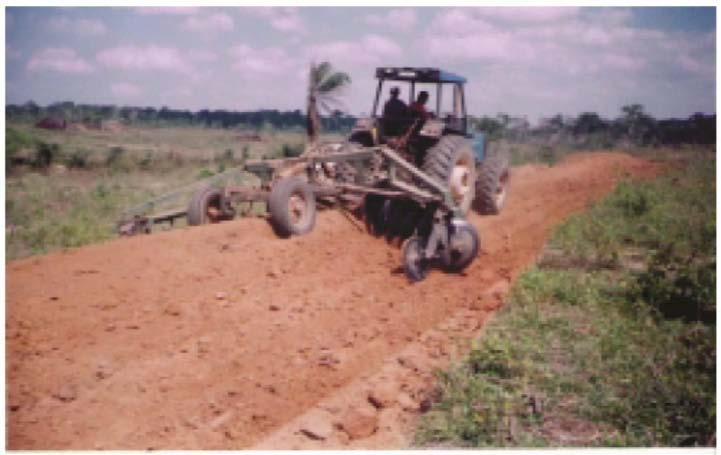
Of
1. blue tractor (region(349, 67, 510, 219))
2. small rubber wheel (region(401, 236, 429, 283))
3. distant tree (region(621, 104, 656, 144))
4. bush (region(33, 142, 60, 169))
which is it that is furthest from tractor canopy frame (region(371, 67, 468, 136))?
distant tree (region(621, 104, 656, 144))

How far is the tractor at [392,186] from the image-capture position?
6.96 m

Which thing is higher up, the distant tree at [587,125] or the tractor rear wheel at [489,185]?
the distant tree at [587,125]

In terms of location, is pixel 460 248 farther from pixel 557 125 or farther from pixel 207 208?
pixel 557 125

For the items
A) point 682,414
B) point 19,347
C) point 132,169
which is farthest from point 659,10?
point 132,169

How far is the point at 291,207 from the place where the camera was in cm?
751

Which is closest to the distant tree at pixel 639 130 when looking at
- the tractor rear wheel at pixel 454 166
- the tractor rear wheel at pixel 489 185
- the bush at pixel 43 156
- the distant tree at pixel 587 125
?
the distant tree at pixel 587 125

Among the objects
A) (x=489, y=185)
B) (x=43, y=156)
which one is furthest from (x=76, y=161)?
(x=489, y=185)

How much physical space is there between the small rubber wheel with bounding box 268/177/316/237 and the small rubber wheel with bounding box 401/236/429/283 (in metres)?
1.42

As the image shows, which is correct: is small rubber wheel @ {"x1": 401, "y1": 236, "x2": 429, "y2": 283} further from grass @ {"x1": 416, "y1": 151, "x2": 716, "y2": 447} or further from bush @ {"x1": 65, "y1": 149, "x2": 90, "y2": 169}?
bush @ {"x1": 65, "y1": 149, "x2": 90, "y2": 169}

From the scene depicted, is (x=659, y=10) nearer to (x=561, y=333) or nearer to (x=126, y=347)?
(x=561, y=333)

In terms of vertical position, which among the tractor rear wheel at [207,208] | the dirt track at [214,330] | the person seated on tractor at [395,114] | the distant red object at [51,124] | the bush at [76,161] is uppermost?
the distant red object at [51,124]

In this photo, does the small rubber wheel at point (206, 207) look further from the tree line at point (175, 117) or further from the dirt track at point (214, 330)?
the tree line at point (175, 117)

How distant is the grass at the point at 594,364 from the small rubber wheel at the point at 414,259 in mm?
1106

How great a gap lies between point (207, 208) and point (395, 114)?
2.91 m
